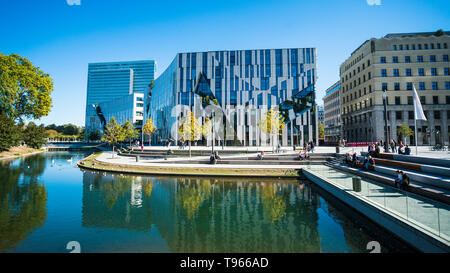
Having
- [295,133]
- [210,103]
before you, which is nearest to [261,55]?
[210,103]

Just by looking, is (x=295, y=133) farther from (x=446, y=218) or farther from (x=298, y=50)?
(x=446, y=218)

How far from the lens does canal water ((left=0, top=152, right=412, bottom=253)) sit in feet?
26.3

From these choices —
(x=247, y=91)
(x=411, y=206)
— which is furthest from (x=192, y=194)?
(x=247, y=91)

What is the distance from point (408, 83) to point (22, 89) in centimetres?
8794

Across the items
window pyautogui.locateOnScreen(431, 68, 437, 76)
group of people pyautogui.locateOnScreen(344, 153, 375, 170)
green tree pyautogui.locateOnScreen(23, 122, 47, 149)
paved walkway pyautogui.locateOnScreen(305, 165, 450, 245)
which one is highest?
window pyautogui.locateOnScreen(431, 68, 437, 76)

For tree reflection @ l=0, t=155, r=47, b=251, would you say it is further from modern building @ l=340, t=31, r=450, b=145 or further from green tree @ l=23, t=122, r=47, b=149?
modern building @ l=340, t=31, r=450, b=145

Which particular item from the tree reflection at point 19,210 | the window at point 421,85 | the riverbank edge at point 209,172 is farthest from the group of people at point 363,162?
the window at point 421,85

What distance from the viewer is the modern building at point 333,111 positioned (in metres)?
85.9

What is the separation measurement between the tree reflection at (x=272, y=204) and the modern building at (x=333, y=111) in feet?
257

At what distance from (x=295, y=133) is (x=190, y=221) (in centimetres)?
4691

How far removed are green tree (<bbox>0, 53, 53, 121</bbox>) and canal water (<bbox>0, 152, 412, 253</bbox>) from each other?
38.3 meters

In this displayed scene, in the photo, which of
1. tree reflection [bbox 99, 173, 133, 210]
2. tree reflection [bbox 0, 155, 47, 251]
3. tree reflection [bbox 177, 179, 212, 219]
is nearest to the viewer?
tree reflection [bbox 0, 155, 47, 251]

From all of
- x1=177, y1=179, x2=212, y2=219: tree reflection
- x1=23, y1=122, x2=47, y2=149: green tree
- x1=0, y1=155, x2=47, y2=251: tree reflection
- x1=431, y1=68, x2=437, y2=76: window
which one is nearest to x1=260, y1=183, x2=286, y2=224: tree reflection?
x1=177, y1=179, x2=212, y2=219: tree reflection

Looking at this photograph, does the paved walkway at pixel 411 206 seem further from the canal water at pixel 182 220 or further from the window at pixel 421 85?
the window at pixel 421 85
